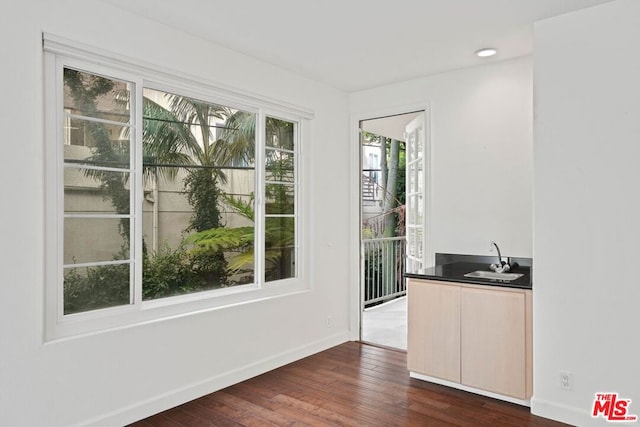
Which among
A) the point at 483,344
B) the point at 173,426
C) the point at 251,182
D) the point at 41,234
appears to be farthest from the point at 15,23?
the point at 483,344

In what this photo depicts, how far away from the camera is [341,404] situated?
305 cm

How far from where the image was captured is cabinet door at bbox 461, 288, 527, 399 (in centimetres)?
299

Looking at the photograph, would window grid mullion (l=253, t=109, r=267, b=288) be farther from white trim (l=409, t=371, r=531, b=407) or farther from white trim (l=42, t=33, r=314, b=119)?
white trim (l=409, t=371, r=531, b=407)

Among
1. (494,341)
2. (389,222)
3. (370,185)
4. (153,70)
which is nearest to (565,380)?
(494,341)

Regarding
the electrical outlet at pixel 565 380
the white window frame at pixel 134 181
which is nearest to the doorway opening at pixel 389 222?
the white window frame at pixel 134 181

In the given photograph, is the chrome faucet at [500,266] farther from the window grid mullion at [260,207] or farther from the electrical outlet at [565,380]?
the window grid mullion at [260,207]

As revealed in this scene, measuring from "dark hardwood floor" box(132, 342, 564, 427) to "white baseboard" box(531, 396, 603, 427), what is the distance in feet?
0.19

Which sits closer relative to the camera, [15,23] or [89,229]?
[15,23]

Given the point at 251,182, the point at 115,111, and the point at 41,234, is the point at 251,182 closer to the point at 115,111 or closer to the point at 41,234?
the point at 115,111

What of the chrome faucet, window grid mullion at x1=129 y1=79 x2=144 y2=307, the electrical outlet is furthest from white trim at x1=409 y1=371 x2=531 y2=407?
→ window grid mullion at x1=129 y1=79 x2=144 y2=307

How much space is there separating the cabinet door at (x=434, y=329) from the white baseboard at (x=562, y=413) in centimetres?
55

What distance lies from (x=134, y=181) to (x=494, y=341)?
2.70 m

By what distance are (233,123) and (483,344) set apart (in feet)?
8.51

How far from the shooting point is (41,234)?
7.87ft
